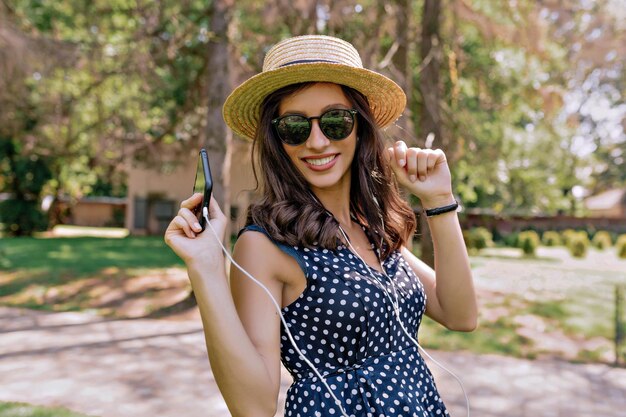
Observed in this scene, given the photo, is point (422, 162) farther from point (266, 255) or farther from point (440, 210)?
point (266, 255)

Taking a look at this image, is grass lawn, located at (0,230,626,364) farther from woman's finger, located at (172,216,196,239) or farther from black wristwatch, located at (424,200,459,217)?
woman's finger, located at (172,216,196,239)

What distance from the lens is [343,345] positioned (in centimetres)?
156

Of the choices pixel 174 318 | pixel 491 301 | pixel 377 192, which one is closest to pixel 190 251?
pixel 377 192

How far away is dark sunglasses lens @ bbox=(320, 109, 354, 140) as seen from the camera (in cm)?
173

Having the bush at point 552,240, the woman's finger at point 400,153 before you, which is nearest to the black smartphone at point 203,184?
the woman's finger at point 400,153

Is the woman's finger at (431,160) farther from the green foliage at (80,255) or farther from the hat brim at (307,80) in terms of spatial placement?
the green foliage at (80,255)

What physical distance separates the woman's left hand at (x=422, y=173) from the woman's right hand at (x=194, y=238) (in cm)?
68

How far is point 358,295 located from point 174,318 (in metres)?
7.60

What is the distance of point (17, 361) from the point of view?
238 inches

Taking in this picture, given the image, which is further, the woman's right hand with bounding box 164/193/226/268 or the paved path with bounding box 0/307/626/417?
the paved path with bounding box 0/307/626/417

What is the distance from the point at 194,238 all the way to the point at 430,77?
9.83 metres

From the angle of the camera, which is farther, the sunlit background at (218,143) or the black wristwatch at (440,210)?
the sunlit background at (218,143)

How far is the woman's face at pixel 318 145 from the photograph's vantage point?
1727mm

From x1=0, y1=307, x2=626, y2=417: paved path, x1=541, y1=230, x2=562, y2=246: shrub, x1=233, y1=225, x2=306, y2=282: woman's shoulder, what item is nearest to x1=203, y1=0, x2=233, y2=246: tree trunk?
x1=0, y1=307, x2=626, y2=417: paved path
